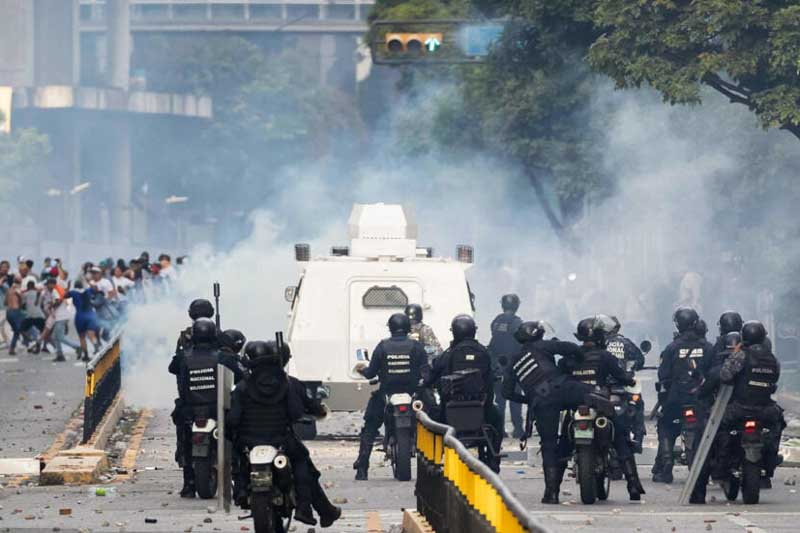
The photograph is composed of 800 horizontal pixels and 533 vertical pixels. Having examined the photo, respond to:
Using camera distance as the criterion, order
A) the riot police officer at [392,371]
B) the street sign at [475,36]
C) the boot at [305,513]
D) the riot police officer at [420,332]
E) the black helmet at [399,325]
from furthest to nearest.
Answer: the street sign at [475,36] < the riot police officer at [420,332] < the black helmet at [399,325] < the riot police officer at [392,371] < the boot at [305,513]

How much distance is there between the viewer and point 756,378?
16969mm

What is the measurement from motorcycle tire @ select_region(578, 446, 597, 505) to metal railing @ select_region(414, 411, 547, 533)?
2.63 meters

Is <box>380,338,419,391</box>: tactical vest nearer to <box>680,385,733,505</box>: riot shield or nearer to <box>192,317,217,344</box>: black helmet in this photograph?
<box>192,317,217,344</box>: black helmet

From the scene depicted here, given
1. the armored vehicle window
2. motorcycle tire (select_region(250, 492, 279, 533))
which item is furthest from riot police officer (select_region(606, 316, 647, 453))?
motorcycle tire (select_region(250, 492, 279, 533))

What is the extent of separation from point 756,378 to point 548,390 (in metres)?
1.65

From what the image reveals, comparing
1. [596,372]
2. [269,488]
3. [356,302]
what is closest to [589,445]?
[596,372]

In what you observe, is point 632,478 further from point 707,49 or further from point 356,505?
point 707,49

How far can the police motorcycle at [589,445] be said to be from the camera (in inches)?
657

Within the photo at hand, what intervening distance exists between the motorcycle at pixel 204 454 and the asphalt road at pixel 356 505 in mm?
180

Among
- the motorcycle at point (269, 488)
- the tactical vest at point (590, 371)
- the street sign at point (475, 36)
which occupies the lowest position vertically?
the motorcycle at point (269, 488)

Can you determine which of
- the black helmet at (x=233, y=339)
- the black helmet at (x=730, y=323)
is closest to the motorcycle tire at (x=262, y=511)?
the black helmet at (x=233, y=339)

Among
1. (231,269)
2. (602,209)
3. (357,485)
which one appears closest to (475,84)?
(602,209)

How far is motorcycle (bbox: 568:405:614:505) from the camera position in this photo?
54.7 ft

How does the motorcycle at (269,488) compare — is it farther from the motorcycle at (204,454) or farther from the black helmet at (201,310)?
the black helmet at (201,310)
